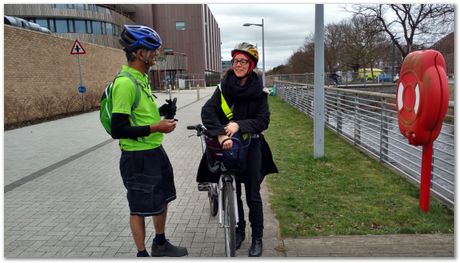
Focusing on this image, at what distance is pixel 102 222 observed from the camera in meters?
4.29

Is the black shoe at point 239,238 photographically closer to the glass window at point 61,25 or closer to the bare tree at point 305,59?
the glass window at point 61,25

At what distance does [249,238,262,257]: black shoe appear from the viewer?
11.1ft

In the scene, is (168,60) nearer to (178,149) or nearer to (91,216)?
(178,149)

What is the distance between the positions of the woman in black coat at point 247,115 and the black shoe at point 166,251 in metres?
0.60

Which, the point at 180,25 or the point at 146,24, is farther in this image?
the point at 180,25

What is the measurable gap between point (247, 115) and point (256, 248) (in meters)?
1.11

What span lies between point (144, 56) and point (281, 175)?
352cm

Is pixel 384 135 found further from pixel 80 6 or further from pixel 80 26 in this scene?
pixel 80 26

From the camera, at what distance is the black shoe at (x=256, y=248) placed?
3391 mm

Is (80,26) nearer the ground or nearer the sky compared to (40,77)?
nearer the sky

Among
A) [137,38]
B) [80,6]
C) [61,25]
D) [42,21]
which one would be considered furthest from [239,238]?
[61,25]

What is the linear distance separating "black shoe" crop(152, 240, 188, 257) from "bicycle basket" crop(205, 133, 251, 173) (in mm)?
789

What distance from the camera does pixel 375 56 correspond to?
4422 centimetres

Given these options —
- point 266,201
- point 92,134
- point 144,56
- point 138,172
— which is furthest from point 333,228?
point 92,134
